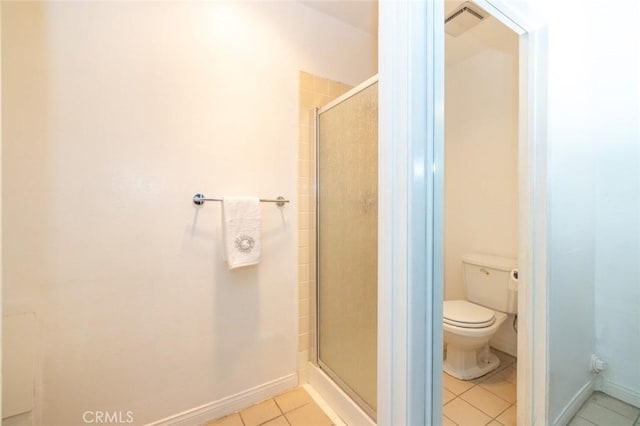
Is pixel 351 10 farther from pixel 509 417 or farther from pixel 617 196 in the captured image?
pixel 509 417

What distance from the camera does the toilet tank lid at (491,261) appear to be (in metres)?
1.67

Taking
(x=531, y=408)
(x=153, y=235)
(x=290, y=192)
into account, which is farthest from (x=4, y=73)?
(x=531, y=408)

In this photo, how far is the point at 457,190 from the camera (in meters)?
2.05

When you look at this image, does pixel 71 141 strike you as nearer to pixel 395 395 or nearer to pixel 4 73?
pixel 4 73

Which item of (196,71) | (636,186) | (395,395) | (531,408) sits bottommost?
Answer: (531,408)

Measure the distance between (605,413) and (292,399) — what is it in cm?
144

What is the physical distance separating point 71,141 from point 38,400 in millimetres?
1049

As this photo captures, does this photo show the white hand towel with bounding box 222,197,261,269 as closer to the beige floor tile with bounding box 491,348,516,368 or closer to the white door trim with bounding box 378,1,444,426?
the white door trim with bounding box 378,1,444,426

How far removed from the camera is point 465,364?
162 cm

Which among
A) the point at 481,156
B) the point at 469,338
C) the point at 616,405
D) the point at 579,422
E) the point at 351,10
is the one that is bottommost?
the point at 579,422

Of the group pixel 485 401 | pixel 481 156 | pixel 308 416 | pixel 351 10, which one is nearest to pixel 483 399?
pixel 485 401

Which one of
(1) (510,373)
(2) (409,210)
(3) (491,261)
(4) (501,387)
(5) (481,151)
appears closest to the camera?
(2) (409,210)

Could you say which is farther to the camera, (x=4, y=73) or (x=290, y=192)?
(x=290, y=192)

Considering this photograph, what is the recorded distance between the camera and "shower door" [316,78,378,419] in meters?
1.26
